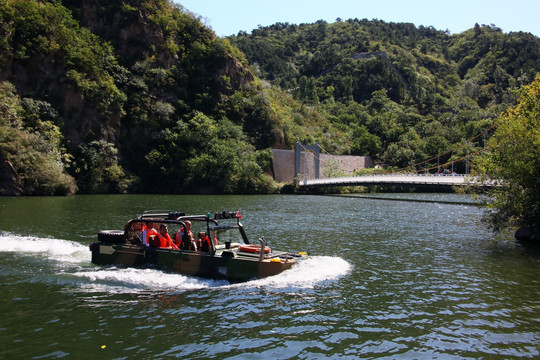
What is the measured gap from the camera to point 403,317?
1178cm

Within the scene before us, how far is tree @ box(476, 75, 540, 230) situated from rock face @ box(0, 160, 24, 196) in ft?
148

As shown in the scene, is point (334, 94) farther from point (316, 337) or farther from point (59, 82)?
point (316, 337)

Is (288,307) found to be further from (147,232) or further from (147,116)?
(147,116)

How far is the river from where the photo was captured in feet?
31.6

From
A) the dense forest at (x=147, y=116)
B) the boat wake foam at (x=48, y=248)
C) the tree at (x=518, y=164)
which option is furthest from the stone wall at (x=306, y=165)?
the boat wake foam at (x=48, y=248)

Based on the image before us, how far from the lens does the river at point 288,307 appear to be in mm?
9633

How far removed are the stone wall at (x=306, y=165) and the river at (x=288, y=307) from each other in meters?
56.4

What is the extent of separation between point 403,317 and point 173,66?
74265mm

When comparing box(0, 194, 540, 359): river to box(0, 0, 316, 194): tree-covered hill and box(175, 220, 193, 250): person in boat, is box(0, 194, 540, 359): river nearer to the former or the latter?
box(175, 220, 193, 250): person in boat

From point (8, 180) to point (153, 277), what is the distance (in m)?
40.8

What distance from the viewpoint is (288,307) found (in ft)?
40.3

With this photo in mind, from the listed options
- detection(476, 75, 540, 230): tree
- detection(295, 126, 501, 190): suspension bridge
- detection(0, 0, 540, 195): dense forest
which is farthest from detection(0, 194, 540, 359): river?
detection(0, 0, 540, 195): dense forest

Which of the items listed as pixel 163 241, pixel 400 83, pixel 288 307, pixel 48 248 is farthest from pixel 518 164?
pixel 400 83

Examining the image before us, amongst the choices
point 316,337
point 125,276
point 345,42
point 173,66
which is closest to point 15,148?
point 173,66
